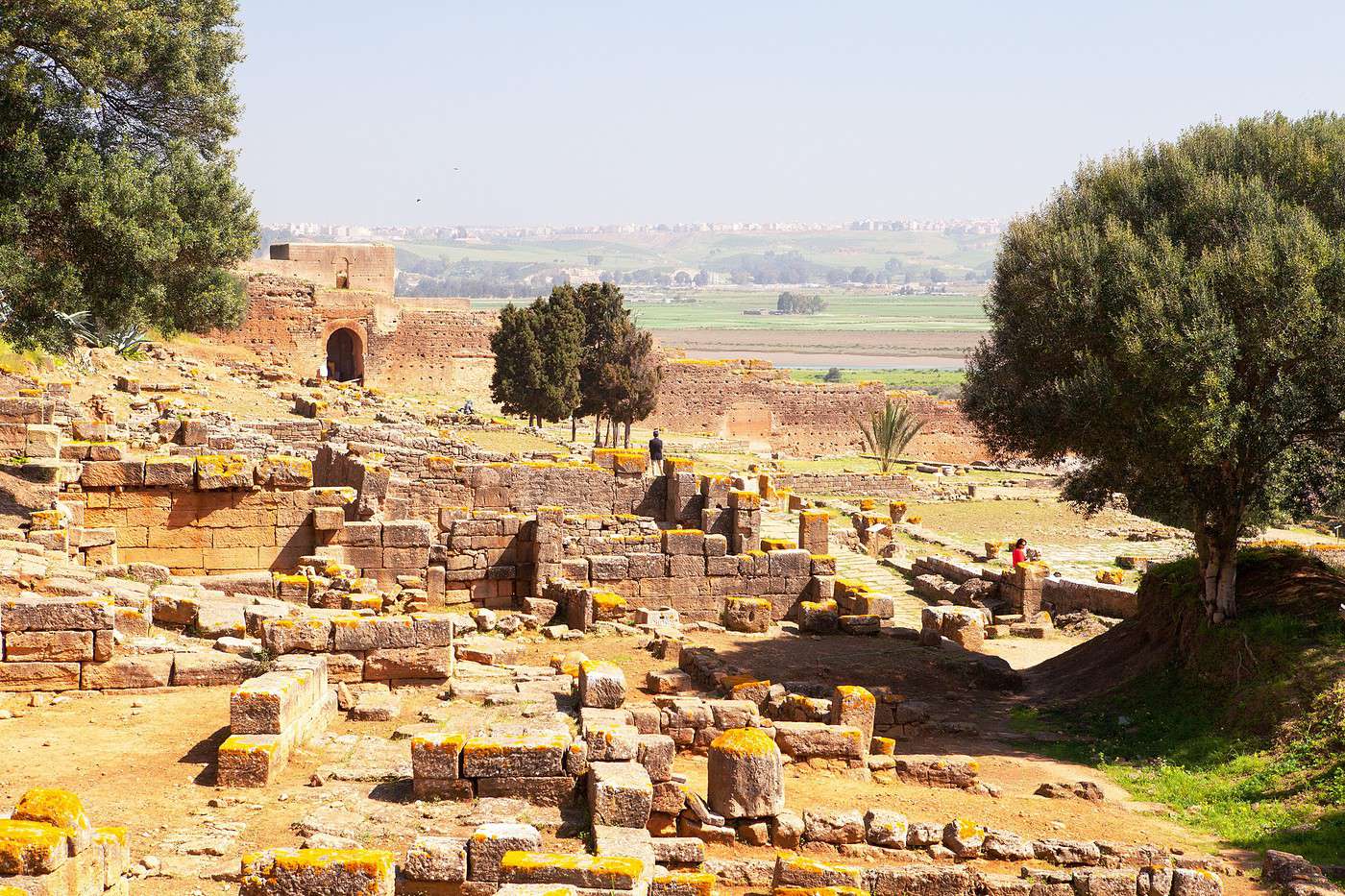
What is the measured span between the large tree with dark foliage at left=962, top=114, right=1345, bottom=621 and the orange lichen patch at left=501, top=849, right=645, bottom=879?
9854 millimetres

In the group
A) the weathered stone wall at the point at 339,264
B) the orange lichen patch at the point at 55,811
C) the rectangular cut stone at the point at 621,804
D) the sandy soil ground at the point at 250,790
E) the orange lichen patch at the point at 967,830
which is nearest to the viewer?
the orange lichen patch at the point at 55,811

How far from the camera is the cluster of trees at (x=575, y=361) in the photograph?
43.6 metres

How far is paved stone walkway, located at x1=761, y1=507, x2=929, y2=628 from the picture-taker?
81.5ft

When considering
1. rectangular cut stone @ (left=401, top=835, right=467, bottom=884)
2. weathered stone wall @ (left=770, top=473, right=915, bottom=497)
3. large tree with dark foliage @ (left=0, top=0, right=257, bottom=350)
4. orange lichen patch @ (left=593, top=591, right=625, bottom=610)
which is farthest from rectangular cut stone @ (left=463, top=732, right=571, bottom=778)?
weathered stone wall @ (left=770, top=473, right=915, bottom=497)

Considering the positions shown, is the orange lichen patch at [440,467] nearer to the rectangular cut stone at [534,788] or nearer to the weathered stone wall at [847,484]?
the rectangular cut stone at [534,788]

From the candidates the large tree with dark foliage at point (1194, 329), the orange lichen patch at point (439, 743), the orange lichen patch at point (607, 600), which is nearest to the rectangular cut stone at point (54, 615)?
the orange lichen patch at point (439, 743)

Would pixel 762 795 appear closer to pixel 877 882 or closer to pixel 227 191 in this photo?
pixel 877 882

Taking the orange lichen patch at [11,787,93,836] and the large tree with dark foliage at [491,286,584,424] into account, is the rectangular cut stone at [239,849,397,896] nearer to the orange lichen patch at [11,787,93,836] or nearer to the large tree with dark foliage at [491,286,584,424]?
the orange lichen patch at [11,787,93,836]

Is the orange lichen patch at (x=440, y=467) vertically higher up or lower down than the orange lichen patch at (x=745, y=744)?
higher up

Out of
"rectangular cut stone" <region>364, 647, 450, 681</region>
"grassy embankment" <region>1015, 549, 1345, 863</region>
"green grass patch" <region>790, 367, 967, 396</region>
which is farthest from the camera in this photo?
"green grass patch" <region>790, 367, 967, 396</region>

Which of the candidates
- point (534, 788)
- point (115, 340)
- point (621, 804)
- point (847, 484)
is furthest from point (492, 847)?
point (847, 484)

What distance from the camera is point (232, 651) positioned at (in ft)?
45.1

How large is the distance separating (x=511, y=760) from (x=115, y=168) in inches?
534

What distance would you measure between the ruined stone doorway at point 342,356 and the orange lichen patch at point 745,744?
50.4 metres
